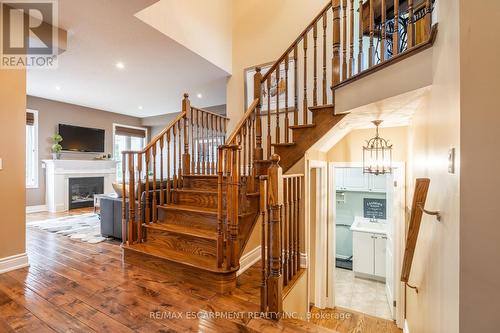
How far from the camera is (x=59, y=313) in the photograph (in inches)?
67.9

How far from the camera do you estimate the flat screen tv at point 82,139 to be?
617 cm

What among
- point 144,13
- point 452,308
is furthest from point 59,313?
point 144,13

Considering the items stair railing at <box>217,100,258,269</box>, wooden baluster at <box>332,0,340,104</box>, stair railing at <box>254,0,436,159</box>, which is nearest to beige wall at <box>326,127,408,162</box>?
stair railing at <box>254,0,436,159</box>

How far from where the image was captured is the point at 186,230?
8.47 feet

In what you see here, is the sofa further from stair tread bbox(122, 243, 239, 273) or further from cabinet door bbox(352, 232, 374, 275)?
cabinet door bbox(352, 232, 374, 275)

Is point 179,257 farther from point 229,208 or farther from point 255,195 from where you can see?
point 255,195

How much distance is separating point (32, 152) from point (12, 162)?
4259mm

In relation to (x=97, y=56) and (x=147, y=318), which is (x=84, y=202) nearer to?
(x=97, y=56)

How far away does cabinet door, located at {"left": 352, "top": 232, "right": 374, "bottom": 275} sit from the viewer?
14.6 ft

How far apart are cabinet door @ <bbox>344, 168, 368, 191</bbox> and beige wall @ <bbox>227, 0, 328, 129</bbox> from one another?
8.40 ft

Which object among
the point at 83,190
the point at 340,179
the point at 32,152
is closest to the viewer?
the point at 340,179

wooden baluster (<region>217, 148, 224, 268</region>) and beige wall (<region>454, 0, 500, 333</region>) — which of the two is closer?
beige wall (<region>454, 0, 500, 333</region>)

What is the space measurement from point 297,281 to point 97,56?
4205mm

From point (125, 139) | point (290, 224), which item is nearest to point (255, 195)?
point (290, 224)
